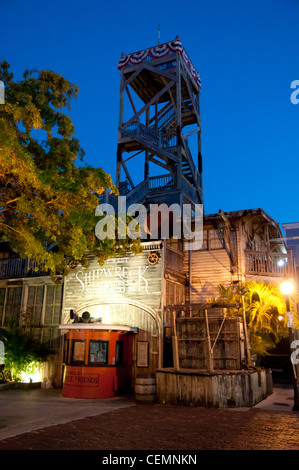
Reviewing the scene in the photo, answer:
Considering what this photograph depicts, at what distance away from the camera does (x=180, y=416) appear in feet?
32.8

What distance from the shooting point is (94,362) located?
1443cm

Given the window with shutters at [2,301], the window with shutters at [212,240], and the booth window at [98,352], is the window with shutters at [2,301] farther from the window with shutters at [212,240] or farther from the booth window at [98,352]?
the window with shutters at [212,240]

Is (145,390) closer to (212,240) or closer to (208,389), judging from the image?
(208,389)

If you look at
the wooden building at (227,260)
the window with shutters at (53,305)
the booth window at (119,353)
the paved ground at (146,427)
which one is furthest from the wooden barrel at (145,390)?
the window with shutters at (53,305)

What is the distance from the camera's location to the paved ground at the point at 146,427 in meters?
7.16

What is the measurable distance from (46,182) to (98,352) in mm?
7084

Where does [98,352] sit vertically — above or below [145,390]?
above

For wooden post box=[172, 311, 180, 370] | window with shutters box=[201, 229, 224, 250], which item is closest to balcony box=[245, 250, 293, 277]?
window with shutters box=[201, 229, 224, 250]

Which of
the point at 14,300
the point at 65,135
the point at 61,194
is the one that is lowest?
the point at 14,300

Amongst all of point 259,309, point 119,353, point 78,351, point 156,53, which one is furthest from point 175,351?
point 156,53

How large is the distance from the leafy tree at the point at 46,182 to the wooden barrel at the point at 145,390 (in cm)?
448

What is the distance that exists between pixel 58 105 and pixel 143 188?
1091 cm
